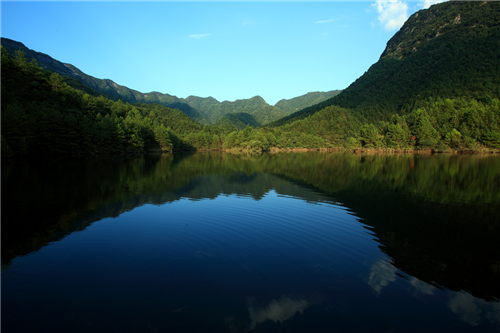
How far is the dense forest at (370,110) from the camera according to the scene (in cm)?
5606

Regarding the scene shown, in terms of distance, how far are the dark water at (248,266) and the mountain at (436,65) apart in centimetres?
11940

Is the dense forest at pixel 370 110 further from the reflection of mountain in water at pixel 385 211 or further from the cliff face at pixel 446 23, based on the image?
the reflection of mountain in water at pixel 385 211

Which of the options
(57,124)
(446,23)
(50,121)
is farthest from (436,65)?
(50,121)

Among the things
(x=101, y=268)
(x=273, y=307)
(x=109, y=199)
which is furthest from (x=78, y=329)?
(x=109, y=199)

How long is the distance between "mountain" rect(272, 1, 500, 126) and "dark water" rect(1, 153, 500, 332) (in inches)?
4701

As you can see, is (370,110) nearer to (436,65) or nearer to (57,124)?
(436,65)

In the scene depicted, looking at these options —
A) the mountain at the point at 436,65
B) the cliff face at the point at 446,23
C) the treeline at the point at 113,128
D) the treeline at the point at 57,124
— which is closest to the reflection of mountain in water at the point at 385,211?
the treeline at the point at 57,124

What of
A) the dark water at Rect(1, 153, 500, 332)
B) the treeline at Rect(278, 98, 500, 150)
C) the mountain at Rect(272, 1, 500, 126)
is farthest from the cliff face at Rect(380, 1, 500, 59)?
the dark water at Rect(1, 153, 500, 332)

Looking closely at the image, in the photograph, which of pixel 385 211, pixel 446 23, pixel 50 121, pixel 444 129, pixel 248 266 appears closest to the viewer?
pixel 248 266

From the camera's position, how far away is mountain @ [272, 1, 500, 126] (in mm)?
113438

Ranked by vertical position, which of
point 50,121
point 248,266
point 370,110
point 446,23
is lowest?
point 248,266

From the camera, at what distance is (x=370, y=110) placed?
148 m

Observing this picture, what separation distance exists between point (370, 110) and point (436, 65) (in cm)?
4106

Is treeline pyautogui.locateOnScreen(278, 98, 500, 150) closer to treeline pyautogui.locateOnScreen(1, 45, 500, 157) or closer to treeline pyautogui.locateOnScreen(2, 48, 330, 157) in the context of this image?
treeline pyautogui.locateOnScreen(1, 45, 500, 157)
